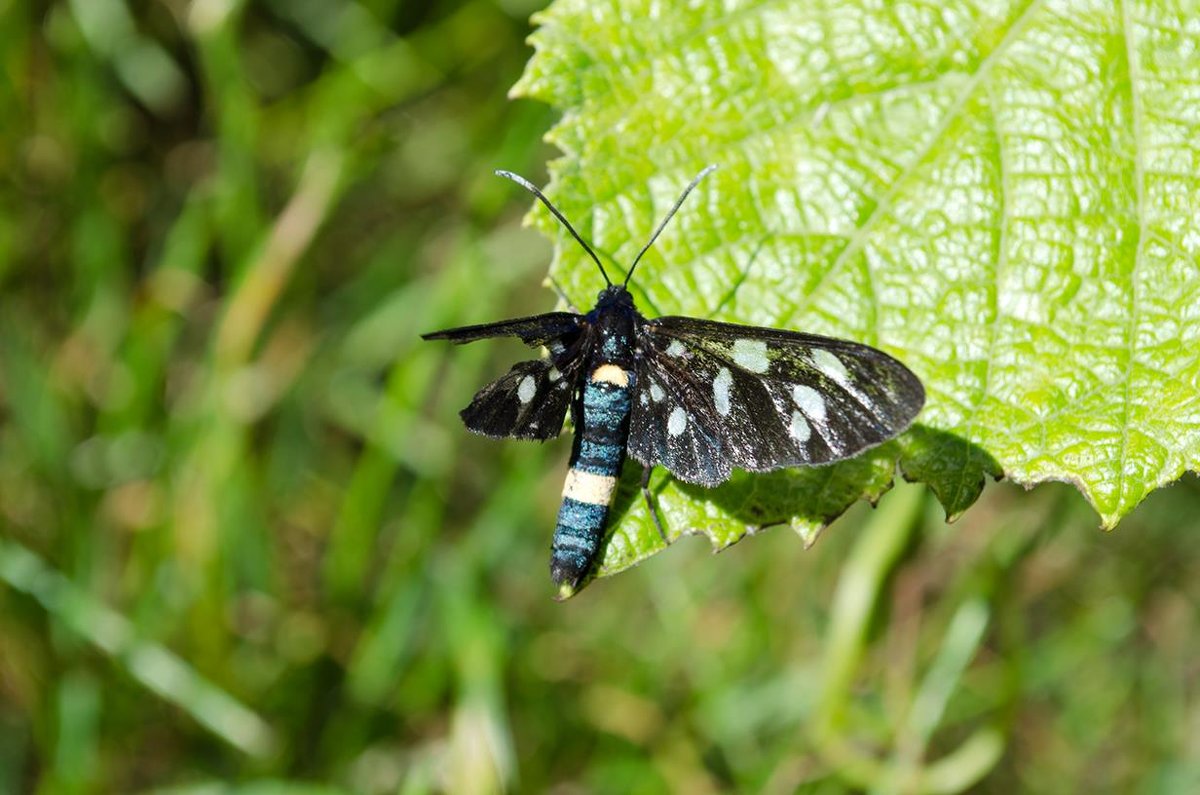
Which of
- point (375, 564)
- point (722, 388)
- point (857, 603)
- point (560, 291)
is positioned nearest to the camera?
point (560, 291)

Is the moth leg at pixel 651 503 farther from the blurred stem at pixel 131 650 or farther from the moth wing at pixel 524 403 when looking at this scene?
the blurred stem at pixel 131 650

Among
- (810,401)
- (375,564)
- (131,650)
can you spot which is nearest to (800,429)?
(810,401)

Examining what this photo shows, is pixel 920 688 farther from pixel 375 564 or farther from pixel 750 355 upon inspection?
pixel 375 564

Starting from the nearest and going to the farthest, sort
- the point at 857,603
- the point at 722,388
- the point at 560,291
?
the point at 560,291
the point at 722,388
the point at 857,603

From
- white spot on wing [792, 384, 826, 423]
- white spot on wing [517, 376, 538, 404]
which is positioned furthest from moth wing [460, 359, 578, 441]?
white spot on wing [792, 384, 826, 423]

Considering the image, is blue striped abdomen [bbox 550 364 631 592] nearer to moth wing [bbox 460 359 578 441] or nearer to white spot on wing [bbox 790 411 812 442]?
moth wing [bbox 460 359 578 441]

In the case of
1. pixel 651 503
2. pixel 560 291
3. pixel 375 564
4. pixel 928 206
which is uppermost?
pixel 375 564
